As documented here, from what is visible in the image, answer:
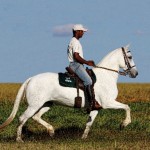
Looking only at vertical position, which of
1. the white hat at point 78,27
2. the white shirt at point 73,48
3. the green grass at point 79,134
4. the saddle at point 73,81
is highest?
the white hat at point 78,27

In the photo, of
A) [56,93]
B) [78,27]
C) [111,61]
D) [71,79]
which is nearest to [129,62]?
[111,61]

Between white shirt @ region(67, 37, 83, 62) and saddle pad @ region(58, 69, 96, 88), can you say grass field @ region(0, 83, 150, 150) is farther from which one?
white shirt @ region(67, 37, 83, 62)

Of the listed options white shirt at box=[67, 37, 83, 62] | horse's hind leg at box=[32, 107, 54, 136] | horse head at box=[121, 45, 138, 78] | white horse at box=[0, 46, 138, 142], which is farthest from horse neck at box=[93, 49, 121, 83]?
horse's hind leg at box=[32, 107, 54, 136]

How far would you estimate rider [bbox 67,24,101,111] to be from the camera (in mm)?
15141

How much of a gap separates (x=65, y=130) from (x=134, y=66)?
12.0ft

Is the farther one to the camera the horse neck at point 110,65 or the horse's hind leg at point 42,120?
the horse's hind leg at point 42,120

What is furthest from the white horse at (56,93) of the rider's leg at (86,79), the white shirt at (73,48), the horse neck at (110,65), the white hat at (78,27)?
the white hat at (78,27)

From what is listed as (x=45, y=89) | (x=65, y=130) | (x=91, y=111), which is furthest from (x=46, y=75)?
(x=65, y=130)

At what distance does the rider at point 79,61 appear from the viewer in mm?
Answer: 15141

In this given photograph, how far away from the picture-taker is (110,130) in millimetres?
18812

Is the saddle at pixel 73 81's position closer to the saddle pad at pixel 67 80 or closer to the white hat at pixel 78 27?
the saddle pad at pixel 67 80

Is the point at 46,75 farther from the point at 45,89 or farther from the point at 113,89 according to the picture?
the point at 113,89

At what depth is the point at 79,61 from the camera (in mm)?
15180

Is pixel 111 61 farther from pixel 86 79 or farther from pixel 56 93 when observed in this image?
pixel 56 93
